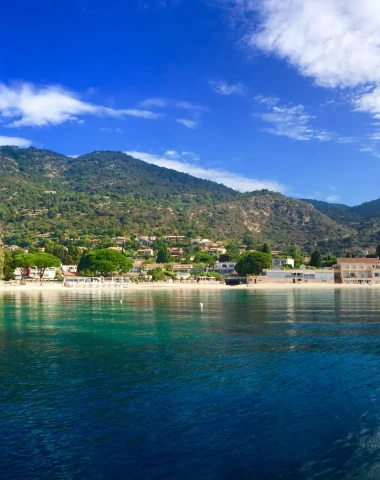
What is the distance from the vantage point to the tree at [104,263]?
113250mm

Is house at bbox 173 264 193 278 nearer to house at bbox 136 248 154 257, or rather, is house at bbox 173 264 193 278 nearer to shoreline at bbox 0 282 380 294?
shoreline at bbox 0 282 380 294

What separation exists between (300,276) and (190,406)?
112103mm

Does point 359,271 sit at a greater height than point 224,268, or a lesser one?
lesser

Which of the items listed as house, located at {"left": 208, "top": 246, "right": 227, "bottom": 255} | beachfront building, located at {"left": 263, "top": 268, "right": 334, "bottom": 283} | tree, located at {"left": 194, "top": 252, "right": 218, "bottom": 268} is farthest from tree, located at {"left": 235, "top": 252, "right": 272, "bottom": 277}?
house, located at {"left": 208, "top": 246, "right": 227, "bottom": 255}

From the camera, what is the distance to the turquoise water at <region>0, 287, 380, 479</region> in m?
11.1

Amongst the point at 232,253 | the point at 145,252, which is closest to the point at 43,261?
the point at 145,252

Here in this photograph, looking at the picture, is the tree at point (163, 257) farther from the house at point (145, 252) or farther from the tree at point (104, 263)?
the tree at point (104, 263)

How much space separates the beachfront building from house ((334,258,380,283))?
314cm

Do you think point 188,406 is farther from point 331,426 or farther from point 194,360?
point 194,360

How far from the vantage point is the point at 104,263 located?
11306cm

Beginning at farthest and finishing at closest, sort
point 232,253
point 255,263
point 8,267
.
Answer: point 232,253, point 255,263, point 8,267

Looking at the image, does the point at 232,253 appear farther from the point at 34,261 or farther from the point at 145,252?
the point at 34,261

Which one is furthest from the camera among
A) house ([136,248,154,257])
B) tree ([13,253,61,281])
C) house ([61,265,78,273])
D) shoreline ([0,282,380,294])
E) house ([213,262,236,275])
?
house ([136,248,154,257])

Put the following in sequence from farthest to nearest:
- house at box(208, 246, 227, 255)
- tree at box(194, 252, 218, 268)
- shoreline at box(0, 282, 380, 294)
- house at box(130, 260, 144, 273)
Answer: house at box(208, 246, 227, 255) → tree at box(194, 252, 218, 268) → house at box(130, 260, 144, 273) → shoreline at box(0, 282, 380, 294)
